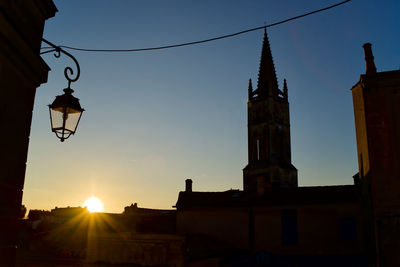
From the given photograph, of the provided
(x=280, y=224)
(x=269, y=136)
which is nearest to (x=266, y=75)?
(x=269, y=136)

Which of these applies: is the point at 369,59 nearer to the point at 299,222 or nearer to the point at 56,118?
the point at 299,222

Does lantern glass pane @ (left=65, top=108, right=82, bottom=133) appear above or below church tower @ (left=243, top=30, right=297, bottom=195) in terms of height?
below

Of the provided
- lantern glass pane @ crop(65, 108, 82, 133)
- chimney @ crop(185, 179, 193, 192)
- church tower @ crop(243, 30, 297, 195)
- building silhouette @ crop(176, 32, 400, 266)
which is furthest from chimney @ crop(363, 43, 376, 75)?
church tower @ crop(243, 30, 297, 195)

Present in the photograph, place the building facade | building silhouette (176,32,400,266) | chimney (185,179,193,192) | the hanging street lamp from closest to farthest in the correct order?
the hanging street lamp
building silhouette (176,32,400,266)
the building facade
chimney (185,179,193,192)

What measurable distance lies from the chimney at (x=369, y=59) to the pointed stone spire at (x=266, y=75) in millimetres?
33869

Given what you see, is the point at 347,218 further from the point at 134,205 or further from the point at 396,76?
the point at 134,205

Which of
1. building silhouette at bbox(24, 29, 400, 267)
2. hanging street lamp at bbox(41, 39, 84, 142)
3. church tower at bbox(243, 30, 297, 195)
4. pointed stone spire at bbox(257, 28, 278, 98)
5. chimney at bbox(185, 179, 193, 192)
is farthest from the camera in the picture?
pointed stone spire at bbox(257, 28, 278, 98)

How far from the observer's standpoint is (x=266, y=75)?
5044cm

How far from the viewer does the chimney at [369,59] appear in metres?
12.3

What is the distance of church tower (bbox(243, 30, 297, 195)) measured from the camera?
4281cm

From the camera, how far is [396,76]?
11.5 metres

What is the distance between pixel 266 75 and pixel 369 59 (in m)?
38.3

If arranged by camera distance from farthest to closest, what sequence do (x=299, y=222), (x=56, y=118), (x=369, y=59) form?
(x=299, y=222), (x=369, y=59), (x=56, y=118)

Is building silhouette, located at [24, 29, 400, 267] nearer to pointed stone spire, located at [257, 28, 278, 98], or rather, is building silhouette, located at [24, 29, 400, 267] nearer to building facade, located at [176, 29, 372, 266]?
building facade, located at [176, 29, 372, 266]
